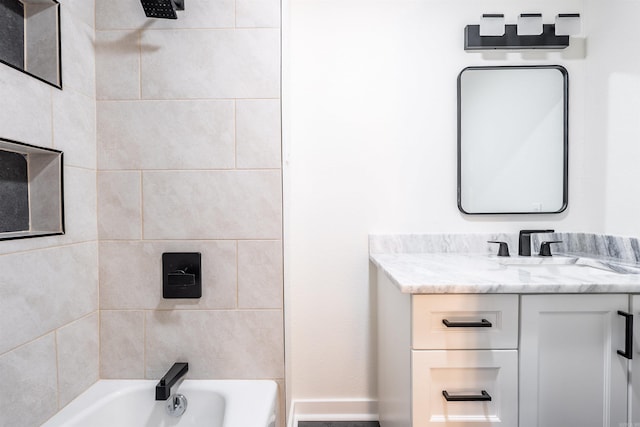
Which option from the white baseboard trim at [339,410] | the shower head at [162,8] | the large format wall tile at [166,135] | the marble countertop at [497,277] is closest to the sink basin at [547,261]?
the marble countertop at [497,277]

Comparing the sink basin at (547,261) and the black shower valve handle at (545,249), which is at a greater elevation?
the black shower valve handle at (545,249)

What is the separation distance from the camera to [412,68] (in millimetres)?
1740

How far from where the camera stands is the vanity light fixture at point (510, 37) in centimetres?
167

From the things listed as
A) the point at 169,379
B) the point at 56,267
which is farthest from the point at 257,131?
the point at 169,379

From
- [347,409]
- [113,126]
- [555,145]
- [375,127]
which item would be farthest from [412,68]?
[347,409]

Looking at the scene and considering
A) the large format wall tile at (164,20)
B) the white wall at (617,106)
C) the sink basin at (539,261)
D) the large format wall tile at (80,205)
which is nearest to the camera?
the large format wall tile at (80,205)

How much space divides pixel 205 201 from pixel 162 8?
668mm

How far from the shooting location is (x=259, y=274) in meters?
1.33

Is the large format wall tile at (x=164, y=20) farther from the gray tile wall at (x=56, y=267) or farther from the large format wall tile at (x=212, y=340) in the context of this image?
the large format wall tile at (x=212, y=340)

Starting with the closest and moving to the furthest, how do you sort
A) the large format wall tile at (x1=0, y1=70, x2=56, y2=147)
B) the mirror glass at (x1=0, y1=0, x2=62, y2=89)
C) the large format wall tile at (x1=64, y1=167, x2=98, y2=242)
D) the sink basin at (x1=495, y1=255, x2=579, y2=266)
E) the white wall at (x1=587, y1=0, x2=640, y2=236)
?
the large format wall tile at (x1=0, y1=70, x2=56, y2=147)
the mirror glass at (x1=0, y1=0, x2=62, y2=89)
the large format wall tile at (x1=64, y1=167, x2=98, y2=242)
the white wall at (x1=587, y1=0, x2=640, y2=236)
the sink basin at (x1=495, y1=255, x2=579, y2=266)

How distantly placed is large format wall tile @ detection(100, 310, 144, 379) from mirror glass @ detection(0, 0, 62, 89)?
82 centimetres

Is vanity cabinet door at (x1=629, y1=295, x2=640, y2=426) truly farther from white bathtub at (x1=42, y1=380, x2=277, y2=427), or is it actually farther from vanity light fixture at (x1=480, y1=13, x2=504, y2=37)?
vanity light fixture at (x1=480, y1=13, x2=504, y2=37)

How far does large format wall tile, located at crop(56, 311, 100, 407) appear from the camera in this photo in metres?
1.12

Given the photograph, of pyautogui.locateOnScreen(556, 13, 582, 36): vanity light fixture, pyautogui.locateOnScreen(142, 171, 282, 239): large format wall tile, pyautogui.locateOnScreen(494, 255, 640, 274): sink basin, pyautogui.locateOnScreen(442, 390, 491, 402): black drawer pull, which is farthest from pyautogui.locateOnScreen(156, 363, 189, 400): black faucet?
pyautogui.locateOnScreen(556, 13, 582, 36): vanity light fixture
